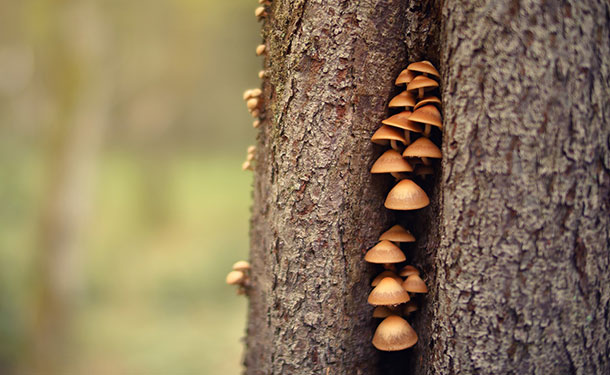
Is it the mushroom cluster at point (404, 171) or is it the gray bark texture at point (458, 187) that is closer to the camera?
the gray bark texture at point (458, 187)

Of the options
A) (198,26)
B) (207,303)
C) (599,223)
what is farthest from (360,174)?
(198,26)

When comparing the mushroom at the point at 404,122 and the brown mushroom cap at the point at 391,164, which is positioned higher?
the mushroom at the point at 404,122

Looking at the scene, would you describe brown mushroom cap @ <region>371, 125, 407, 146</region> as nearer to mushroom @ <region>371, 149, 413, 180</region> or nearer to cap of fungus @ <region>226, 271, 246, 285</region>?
mushroom @ <region>371, 149, 413, 180</region>

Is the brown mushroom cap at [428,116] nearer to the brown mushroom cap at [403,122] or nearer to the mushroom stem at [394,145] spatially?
the brown mushroom cap at [403,122]

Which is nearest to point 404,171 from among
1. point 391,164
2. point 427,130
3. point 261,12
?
point 391,164

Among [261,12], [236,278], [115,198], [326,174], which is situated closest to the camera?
[326,174]

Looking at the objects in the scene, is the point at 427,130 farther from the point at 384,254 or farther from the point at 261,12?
the point at 261,12

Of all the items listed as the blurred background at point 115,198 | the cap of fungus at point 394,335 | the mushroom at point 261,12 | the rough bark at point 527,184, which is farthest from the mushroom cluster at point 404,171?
the blurred background at point 115,198
